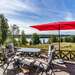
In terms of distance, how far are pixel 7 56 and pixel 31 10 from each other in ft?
44.7

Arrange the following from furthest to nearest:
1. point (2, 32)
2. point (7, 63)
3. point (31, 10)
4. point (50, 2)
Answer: point (31, 10) → point (50, 2) → point (2, 32) → point (7, 63)

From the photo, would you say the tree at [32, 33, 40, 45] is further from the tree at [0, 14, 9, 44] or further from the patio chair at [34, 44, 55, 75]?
the patio chair at [34, 44, 55, 75]

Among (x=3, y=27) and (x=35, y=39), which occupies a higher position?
(x=3, y=27)

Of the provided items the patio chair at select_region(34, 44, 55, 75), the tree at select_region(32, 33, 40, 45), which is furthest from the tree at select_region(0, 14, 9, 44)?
the patio chair at select_region(34, 44, 55, 75)

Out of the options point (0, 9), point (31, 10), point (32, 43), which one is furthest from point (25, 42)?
point (31, 10)

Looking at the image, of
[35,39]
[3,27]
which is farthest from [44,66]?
[3,27]

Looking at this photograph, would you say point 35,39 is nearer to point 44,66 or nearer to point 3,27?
point 3,27

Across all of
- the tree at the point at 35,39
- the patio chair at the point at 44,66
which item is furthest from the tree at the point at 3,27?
the patio chair at the point at 44,66

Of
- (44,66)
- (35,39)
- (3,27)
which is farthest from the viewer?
(3,27)

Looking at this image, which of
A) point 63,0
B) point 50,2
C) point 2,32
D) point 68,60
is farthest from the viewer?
point 50,2

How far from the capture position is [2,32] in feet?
42.4

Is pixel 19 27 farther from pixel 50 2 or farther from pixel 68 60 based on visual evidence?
pixel 68 60

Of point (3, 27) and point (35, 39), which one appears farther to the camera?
point (3, 27)

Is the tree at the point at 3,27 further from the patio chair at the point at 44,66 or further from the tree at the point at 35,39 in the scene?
the patio chair at the point at 44,66
